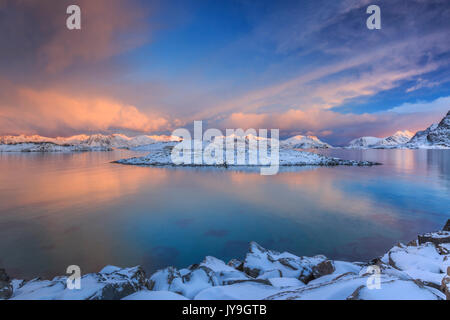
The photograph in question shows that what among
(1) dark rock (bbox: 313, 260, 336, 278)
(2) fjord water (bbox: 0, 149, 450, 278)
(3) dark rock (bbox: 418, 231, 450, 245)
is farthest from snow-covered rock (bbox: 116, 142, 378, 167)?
(1) dark rock (bbox: 313, 260, 336, 278)

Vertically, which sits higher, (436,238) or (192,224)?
(436,238)

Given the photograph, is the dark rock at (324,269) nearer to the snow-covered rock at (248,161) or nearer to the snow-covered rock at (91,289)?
the snow-covered rock at (91,289)

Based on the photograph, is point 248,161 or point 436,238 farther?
point 248,161

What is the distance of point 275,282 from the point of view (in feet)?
17.6

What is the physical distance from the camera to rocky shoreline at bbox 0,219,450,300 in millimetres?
3922

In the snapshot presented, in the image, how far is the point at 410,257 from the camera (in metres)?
6.53

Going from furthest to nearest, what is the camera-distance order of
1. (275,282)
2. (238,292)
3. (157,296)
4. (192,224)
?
(192,224) → (275,282) → (238,292) → (157,296)

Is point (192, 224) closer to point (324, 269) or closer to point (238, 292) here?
point (324, 269)

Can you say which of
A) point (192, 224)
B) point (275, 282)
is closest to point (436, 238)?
point (275, 282)

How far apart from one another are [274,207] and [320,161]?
143 feet

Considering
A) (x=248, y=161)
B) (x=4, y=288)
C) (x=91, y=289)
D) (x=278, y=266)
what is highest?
(x=248, y=161)

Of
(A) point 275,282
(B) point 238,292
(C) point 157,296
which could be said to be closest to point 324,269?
(A) point 275,282

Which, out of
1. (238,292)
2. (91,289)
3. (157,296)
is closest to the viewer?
(157,296)

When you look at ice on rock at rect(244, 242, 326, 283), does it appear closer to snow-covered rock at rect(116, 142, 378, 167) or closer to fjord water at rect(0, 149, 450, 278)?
fjord water at rect(0, 149, 450, 278)
